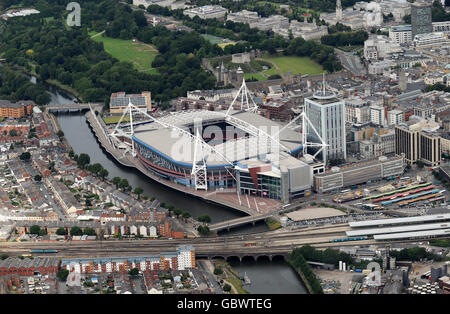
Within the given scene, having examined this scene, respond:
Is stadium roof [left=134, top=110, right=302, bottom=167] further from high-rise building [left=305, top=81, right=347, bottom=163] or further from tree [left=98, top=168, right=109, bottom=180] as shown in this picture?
tree [left=98, top=168, right=109, bottom=180]

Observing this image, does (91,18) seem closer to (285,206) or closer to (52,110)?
(52,110)

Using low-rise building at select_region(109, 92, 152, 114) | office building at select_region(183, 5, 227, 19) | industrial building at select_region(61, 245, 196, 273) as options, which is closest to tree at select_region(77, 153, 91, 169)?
low-rise building at select_region(109, 92, 152, 114)

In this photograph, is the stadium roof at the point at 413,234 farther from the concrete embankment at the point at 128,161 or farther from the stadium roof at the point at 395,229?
the concrete embankment at the point at 128,161

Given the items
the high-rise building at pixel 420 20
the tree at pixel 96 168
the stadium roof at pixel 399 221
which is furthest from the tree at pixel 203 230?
the high-rise building at pixel 420 20

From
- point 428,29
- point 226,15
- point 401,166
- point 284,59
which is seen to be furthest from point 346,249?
point 226,15

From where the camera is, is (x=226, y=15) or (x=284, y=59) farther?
(x=226, y=15)

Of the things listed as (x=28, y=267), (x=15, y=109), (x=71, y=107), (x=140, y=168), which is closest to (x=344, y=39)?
(x=71, y=107)
